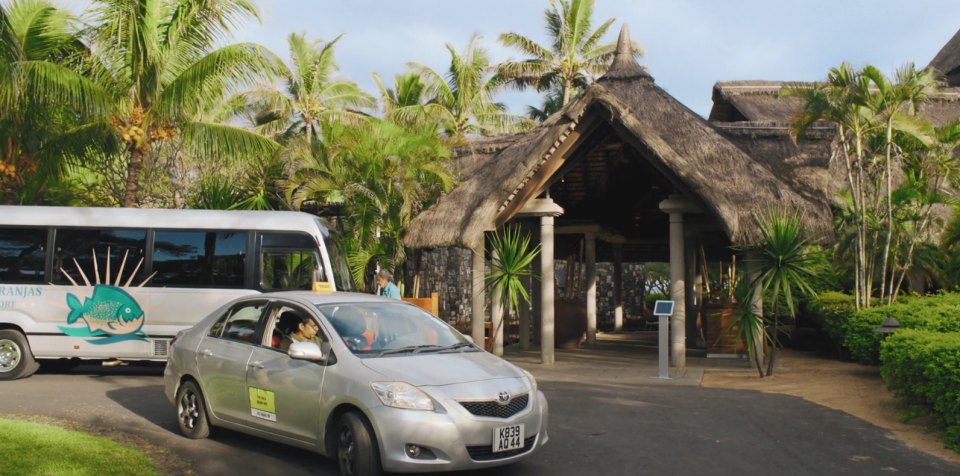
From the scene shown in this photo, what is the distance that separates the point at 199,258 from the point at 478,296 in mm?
5385

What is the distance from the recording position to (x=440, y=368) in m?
7.47

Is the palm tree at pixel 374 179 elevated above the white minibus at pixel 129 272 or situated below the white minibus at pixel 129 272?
above

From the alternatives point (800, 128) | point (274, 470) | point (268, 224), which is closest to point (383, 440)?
point (274, 470)

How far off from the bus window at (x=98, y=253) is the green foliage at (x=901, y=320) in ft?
40.1

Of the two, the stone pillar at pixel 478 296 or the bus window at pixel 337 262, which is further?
the stone pillar at pixel 478 296

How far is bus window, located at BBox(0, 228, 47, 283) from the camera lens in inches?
581

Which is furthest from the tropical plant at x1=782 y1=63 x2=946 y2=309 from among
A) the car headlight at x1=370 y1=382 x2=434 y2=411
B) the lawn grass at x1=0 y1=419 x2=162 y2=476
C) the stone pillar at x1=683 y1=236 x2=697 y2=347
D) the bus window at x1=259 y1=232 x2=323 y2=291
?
the lawn grass at x1=0 y1=419 x2=162 y2=476

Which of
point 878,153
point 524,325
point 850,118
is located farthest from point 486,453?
point 524,325

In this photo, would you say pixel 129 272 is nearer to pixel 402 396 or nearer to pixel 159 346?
pixel 159 346

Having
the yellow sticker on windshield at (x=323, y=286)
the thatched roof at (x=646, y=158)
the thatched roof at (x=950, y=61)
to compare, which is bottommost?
the yellow sticker on windshield at (x=323, y=286)

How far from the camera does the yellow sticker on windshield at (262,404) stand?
8031mm

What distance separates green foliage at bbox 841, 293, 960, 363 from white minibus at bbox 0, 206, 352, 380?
9032 millimetres

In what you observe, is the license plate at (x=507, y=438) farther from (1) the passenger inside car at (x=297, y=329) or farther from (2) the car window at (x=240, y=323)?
(2) the car window at (x=240, y=323)

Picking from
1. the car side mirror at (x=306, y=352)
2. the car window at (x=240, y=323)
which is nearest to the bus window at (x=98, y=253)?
the car window at (x=240, y=323)
